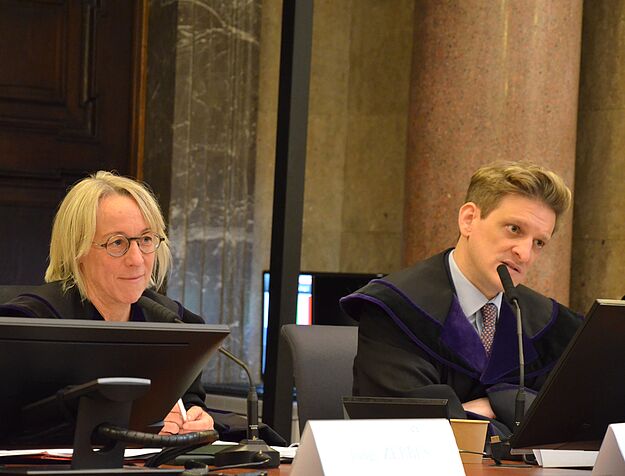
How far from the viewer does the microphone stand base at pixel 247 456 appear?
253 centimetres

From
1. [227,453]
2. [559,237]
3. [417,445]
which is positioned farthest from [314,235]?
[417,445]

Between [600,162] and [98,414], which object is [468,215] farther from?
[600,162]

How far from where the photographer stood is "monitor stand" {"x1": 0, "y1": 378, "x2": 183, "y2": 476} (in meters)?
2.17

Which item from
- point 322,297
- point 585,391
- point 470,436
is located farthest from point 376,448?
point 322,297

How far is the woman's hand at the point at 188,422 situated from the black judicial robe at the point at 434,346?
493 mm

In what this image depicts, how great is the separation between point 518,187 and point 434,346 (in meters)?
0.51

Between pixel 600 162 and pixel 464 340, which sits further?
pixel 600 162

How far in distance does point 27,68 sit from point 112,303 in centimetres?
283

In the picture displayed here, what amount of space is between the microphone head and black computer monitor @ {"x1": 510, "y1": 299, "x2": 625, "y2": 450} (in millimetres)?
552

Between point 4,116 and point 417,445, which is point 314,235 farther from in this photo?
point 417,445

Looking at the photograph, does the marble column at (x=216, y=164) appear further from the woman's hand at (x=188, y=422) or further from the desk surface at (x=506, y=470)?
the desk surface at (x=506, y=470)

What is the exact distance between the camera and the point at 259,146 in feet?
21.4

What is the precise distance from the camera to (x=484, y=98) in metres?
5.48

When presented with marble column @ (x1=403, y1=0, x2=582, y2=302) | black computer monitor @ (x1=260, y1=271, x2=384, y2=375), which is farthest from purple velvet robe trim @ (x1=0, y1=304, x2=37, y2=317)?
marble column @ (x1=403, y1=0, x2=582, y2=302)
